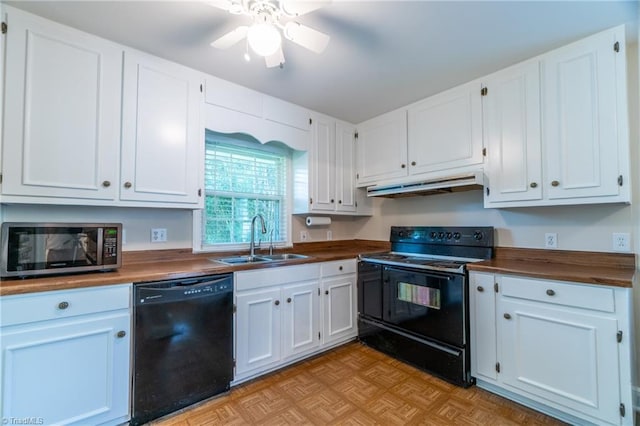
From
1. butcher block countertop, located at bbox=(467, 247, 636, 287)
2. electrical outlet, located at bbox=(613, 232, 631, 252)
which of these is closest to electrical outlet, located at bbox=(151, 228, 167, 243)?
butcher block countertop, located at bbox=(467, 247, 636, 287)

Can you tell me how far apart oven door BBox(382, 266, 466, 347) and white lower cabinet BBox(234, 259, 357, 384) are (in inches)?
16.1

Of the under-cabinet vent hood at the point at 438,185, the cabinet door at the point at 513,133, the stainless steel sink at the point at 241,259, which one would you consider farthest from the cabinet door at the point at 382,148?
the stainless steel sink at the point at 241,259

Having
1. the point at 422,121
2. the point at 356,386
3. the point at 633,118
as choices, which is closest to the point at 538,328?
the point at 356,386

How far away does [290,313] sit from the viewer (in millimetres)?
2340

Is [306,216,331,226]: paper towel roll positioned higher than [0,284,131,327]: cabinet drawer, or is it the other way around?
[306,216,331,226]: paper towel roll

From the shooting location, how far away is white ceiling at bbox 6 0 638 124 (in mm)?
1550

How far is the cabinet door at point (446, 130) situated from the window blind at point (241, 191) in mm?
1323

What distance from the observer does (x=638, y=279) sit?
5.99 feet

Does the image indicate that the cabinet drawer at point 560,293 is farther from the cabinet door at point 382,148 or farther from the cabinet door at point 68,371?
the cabinet door at point 68,371

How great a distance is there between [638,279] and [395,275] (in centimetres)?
151

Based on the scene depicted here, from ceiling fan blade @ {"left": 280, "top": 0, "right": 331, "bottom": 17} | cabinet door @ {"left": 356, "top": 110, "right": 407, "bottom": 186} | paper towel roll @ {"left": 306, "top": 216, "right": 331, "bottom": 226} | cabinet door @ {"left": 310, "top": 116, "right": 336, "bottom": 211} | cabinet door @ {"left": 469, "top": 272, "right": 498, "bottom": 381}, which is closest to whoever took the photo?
ceiling fan blade @ {"left": 280, "top": 0, "right": 331, "bottom": 17}

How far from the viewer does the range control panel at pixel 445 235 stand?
245 centimetres

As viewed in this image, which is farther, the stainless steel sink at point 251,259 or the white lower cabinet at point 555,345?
the stainless steel sink at point 251,259

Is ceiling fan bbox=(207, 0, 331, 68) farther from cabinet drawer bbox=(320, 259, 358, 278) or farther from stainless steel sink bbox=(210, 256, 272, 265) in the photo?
cabinet drawer bbox=(320, 259, 358, 278)
